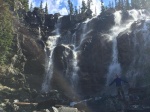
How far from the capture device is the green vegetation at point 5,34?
160 feet

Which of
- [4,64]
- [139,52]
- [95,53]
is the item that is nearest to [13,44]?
[4,64]

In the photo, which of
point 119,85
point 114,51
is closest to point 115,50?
point 114,51

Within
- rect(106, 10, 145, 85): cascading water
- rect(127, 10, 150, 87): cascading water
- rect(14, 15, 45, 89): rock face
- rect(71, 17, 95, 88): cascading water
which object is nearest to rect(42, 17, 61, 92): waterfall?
rect(14, 15, 45, 89): rock face

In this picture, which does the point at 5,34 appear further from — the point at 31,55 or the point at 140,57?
the point at 140,57

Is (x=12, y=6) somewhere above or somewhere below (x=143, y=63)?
above

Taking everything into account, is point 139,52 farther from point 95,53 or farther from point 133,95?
point 133,95

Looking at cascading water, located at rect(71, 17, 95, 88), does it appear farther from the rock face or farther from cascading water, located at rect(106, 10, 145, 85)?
the rock face

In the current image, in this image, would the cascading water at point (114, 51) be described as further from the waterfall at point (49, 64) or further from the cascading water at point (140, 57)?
the waterfall at point (49, 64)

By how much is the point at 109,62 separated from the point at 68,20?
31768 millimetres

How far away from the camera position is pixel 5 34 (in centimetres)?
5006

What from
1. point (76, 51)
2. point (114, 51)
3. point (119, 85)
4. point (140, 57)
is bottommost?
point (119, 85)

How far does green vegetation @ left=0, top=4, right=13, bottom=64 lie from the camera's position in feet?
160

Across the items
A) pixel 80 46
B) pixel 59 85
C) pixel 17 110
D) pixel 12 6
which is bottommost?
pixel 17 110

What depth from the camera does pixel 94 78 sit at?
49.6 m
